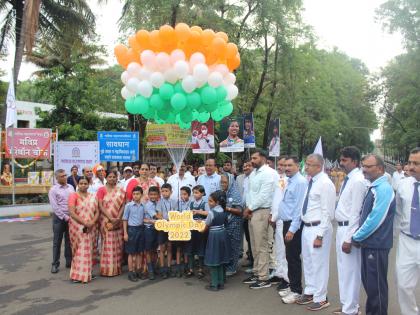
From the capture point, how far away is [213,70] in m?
7.17

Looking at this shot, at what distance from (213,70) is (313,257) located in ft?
11.2

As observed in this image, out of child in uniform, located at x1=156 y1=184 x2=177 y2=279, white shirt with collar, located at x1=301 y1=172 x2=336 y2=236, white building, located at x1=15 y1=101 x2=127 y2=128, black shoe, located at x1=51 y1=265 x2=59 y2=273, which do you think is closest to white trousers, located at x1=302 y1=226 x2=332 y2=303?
white shirt with collar, located at x1=301 y1=172 x2=336 y2=236

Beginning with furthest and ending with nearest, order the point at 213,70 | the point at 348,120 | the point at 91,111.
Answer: the point at 348,120 → the point at 91,111 → the point at 213,70

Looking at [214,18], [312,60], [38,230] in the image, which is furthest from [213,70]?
[312,60]

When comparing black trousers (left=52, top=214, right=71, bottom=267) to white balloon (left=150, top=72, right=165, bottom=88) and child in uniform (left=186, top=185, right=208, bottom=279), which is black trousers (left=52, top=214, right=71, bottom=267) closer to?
child in uniform (left=186, top=185, right=208, bottom=279)

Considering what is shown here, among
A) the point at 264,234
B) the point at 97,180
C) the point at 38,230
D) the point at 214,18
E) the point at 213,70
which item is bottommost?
the point at 38,230

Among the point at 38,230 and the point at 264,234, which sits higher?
the point at 264,234

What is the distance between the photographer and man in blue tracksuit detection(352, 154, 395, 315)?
4.62 m

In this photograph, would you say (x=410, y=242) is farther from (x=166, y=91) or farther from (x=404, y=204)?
(x=166, y=91)

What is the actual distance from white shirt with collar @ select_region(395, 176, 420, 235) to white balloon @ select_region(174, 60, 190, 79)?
365cm

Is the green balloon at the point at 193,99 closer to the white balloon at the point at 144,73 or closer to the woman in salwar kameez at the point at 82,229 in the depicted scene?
the white balloon at the point at 144,73

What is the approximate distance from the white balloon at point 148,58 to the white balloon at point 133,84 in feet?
1.20

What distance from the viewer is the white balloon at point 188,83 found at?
6918 millimetres

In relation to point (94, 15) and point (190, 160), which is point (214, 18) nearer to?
point (94, 15)
